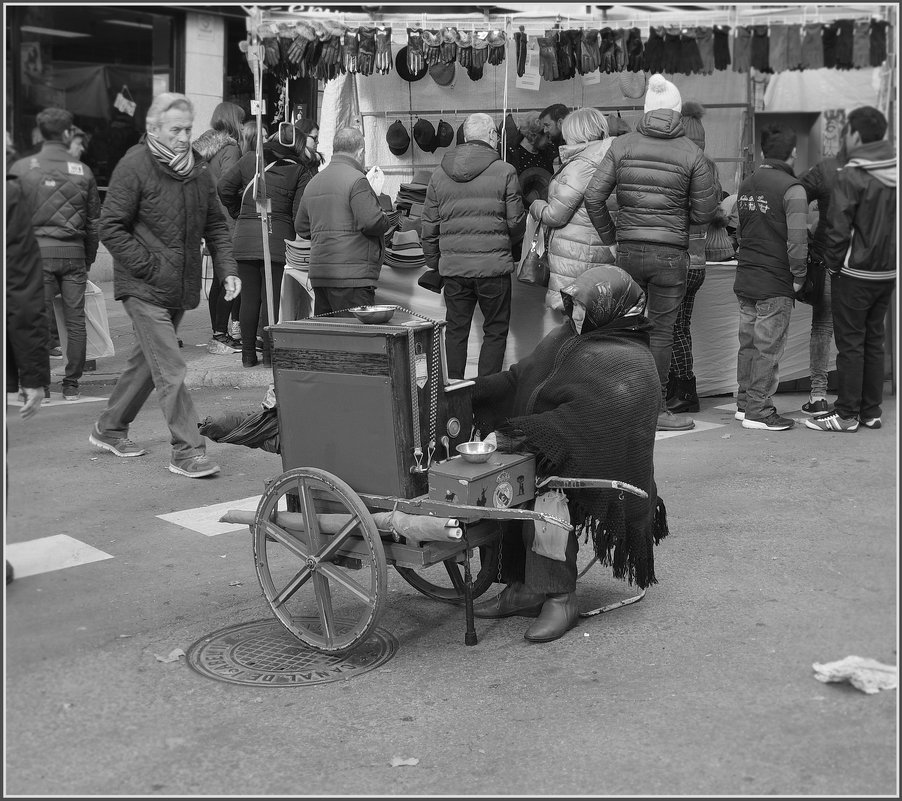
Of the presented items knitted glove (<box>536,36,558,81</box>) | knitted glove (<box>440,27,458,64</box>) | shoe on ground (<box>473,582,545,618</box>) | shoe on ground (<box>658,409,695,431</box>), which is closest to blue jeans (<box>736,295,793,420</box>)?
shoe on ground (<box>658,409,695,431</box>)

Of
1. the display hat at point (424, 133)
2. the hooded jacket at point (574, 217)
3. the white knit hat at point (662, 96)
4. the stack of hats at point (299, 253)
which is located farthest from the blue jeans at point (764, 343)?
the display hat at point (424, 133)

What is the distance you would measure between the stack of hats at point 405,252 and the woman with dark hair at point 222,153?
213cm

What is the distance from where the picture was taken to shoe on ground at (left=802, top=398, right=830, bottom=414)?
26.8ft

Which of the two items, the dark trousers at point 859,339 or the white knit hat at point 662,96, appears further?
the white knit hat at point 662,96

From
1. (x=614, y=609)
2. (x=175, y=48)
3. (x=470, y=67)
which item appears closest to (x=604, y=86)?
(x=470, y=67)

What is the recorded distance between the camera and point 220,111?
10.5 meters

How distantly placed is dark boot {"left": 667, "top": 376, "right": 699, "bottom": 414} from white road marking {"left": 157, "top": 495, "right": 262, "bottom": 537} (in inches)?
131

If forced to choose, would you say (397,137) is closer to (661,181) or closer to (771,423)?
(661,181)

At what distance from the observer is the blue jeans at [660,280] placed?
290 inches

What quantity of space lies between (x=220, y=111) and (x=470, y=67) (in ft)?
8.30

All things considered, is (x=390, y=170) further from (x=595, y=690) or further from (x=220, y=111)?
(x=595, y=690)

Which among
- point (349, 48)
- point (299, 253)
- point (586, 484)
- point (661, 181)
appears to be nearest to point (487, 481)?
point (586, 484)

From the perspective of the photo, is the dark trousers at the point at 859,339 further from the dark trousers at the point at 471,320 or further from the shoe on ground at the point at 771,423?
the dark trousers at the point at 471,320

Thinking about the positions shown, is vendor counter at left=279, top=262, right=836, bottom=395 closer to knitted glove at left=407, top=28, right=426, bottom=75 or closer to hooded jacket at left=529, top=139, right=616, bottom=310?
hooded jacket at left=529, top=139, right=616, bottom=310
